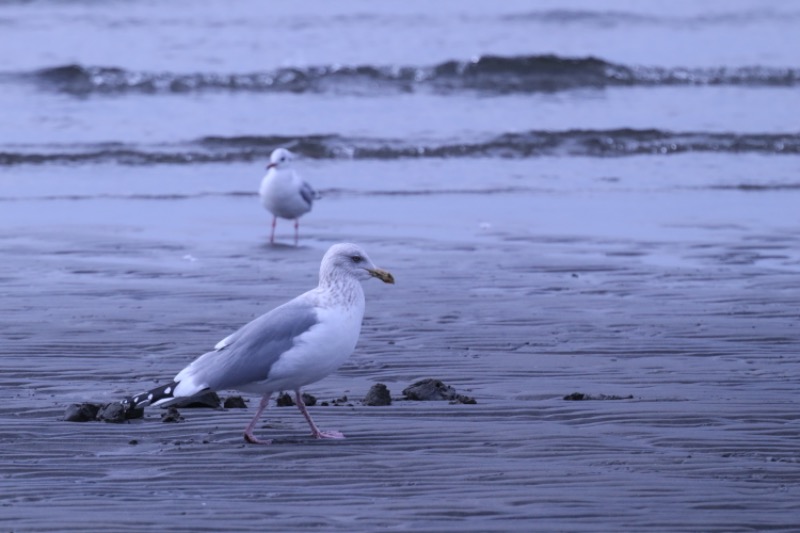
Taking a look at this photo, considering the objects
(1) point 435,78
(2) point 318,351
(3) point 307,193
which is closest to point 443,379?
(2) point 318,351

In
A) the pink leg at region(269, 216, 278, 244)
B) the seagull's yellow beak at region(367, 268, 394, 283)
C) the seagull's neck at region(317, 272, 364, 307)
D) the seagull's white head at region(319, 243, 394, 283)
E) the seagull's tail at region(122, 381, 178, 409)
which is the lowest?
the pink leg at region(269, 216, 278, 244)

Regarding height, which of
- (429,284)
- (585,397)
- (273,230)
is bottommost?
(273,230)

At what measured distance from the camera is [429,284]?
8.64 m

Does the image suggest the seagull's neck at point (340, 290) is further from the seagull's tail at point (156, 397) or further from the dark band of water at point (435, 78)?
the dark band of water at point (435, 78)

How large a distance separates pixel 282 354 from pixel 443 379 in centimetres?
140

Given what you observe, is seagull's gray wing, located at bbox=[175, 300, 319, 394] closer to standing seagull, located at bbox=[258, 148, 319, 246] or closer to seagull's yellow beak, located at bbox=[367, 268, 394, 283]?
seagull's yellow beak, located at bbox=[367, 268, 394, 283]

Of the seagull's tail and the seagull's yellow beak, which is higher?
the seagull's yellow beak

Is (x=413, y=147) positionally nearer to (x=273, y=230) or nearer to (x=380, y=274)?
(x=273, y=230)

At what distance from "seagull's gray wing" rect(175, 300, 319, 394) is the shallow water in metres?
0.25

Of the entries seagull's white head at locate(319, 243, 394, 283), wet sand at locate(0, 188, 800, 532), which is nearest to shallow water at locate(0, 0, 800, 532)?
wet sand at locate(0, 188, 800, 532)

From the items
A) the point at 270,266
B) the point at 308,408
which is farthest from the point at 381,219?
the point at 308,408

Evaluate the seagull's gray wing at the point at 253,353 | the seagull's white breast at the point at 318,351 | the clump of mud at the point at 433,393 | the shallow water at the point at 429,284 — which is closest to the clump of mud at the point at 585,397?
the shallow water at the point at 429,284

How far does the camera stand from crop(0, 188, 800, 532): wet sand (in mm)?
4188

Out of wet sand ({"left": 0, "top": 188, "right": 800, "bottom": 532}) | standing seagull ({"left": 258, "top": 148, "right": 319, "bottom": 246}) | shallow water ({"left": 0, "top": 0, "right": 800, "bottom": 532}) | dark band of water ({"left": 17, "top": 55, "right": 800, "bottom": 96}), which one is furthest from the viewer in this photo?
dark band of water ({"left": 17, "top": 55, "right": 800, "bottom": 96})
